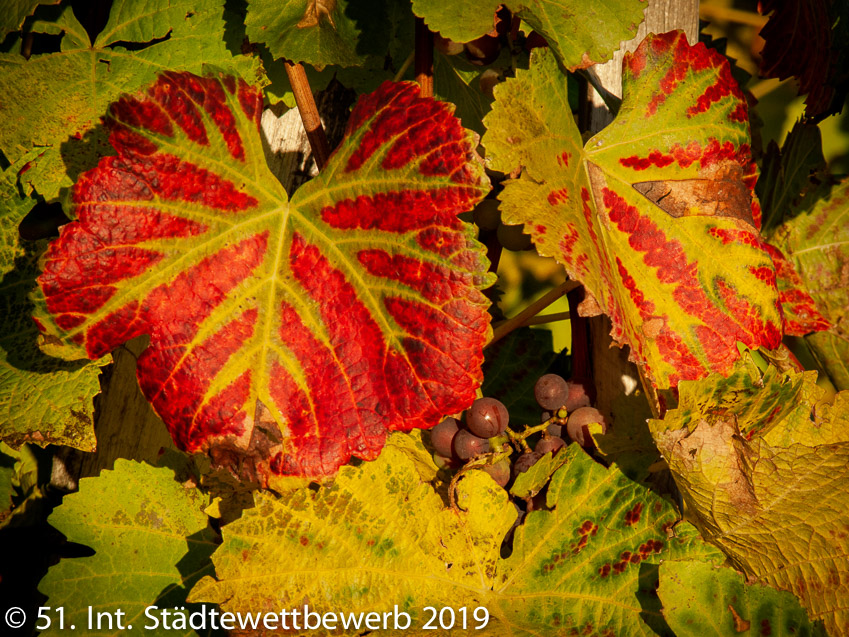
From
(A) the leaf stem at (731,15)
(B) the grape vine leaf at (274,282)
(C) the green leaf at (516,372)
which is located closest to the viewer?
(B) the grape vine leaf at (274,282)

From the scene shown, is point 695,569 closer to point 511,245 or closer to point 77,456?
point 511,245

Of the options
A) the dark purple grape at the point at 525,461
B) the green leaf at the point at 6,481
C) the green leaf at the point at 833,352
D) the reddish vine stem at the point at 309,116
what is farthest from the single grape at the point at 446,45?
the green leaf at the point at 6,481

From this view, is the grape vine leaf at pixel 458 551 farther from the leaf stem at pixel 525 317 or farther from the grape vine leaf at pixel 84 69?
the grape vine leaf at pixel 84 69

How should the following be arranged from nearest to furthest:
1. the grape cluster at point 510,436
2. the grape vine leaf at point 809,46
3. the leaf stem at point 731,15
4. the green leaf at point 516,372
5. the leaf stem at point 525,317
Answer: the grape cluster at point 510,436
the leaf stem at point 525,317
the grape vine leaf at point 809,46
the green leaf at point 516,372
the leaf stem at point 731,15

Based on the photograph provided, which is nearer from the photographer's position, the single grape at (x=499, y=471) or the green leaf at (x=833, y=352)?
the single grape at (x=499, y=471)

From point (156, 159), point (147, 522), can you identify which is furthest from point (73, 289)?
point (147, 522)

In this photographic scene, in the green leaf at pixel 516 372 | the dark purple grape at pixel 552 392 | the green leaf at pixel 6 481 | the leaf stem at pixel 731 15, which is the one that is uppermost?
the leaf stem at pixel 731 15

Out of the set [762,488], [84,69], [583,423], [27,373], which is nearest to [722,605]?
[762,488]
